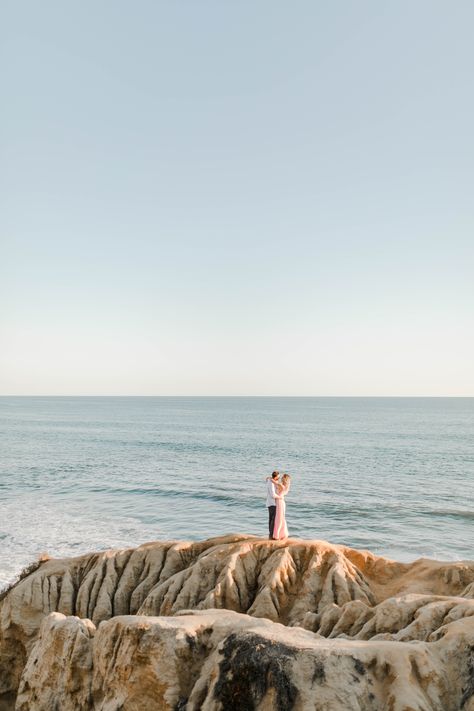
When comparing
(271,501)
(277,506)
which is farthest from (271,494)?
(277,506)

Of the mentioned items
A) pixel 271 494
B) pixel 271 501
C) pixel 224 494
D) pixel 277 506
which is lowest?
pixel 224 494

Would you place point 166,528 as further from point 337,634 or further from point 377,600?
point 337,634

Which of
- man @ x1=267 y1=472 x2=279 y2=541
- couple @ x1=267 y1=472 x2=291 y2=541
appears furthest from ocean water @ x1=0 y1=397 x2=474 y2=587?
couple @ x1=267 y1=472 x2=291 y2=541

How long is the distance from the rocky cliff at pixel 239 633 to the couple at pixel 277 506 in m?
1.45

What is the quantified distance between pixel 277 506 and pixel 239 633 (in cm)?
1106

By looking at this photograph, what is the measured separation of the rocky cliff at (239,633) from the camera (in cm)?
717

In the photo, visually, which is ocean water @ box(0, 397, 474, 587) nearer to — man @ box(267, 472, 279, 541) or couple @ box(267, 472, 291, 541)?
man @ box(267, 472, 279, 541)

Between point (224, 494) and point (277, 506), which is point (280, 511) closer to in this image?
point (277, 506)

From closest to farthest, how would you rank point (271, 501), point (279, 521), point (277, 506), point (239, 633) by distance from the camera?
point (239, 633)
point (279, 521)
point (277, 506)
point (271, 501)

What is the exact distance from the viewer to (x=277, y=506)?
1877 cm

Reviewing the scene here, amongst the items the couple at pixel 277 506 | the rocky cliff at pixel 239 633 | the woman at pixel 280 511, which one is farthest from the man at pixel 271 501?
the rocky cliff at pixel 239 633

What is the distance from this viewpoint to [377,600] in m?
15.9

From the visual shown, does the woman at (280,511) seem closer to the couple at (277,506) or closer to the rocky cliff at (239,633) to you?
the couple at (277,506)

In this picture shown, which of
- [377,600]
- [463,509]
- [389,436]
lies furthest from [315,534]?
[389,436]
